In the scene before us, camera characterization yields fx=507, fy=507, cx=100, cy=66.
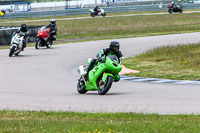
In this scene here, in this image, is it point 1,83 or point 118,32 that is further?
point 118,32

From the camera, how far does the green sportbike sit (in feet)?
38.7

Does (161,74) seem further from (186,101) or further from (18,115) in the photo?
(18,115)

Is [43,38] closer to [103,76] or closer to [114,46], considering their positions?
[114,46]

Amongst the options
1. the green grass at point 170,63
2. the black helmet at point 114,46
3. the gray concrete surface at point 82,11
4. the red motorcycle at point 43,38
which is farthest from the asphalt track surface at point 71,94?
the gray concrete surface at point 82,11

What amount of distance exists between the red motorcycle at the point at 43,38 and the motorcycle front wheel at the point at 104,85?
15277 millimetres

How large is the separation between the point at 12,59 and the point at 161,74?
828cm

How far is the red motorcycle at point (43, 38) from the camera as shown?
27.1 metres

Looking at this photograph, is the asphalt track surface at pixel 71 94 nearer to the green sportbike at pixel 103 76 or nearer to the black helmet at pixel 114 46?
the green sportbike at pixel 103 76

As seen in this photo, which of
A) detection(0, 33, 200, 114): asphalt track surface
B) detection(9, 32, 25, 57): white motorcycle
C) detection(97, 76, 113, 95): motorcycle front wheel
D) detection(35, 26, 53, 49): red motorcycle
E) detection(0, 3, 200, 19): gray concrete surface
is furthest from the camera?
detection(0, 3, 200, 19): gray concrete surface

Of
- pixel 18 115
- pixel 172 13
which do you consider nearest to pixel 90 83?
pixel 18 115

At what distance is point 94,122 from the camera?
8188mm

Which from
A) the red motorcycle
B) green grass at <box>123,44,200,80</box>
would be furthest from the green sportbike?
the red motorcycle

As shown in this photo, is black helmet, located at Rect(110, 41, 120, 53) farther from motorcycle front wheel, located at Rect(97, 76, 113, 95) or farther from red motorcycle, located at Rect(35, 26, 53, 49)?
red motorcycle, located at Rect(35, 26, 53, 49)

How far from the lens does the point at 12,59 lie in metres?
22.0
